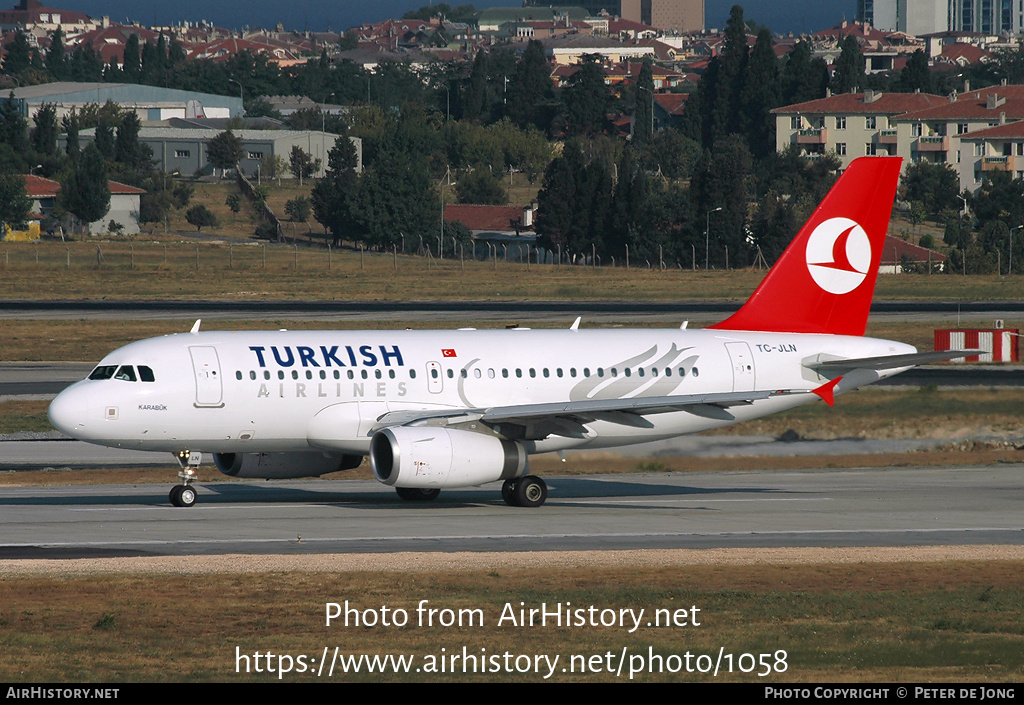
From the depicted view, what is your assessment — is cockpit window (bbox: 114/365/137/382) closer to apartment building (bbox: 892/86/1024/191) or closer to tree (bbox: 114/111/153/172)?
apartment building (bbox: 892/86/1024/191)

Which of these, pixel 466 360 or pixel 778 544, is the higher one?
pixel 466 360

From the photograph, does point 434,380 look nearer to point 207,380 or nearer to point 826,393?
point 207,380

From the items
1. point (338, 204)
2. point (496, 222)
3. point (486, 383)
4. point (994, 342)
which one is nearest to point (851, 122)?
point (496, 222)

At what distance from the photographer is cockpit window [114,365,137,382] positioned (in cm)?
3400

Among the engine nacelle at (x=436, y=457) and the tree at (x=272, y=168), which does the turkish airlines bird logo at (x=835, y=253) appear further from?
the tree at (x=272, y=168)

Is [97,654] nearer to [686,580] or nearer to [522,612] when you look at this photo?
[522,612]

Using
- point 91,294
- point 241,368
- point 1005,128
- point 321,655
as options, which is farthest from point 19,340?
point 1005,128

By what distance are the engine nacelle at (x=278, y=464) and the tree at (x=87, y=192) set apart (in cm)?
11918

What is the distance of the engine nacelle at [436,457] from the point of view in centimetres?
3281

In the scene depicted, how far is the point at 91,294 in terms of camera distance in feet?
328

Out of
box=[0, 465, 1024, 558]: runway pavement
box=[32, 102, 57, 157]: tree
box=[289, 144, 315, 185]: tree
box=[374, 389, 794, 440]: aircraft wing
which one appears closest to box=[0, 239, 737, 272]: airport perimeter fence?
box=[289, 144, 315, 185]: tree

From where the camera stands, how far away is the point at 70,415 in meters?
33.2

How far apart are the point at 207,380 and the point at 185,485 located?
2.93 meters
